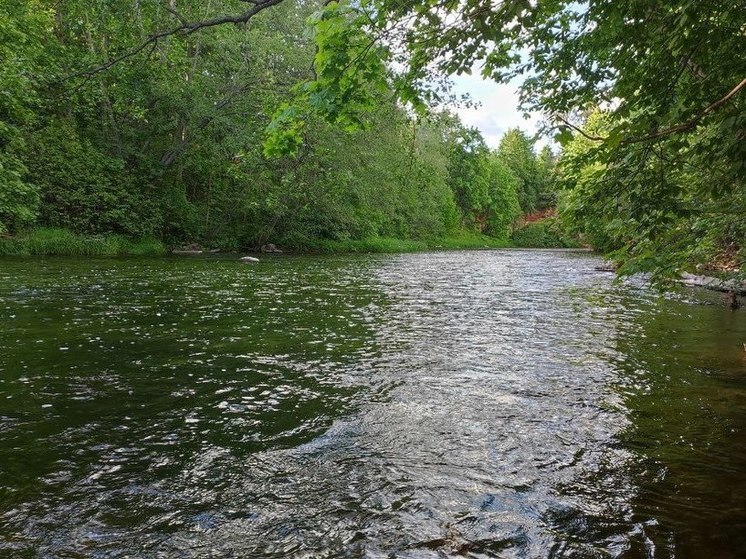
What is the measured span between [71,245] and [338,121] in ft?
91.2

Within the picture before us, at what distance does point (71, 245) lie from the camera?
29.0m

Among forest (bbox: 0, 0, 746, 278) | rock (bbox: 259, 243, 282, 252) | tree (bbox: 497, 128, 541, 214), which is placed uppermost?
tree (bbox: 497, 128, 541, 214)

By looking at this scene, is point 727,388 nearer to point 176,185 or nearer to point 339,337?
point 339,337

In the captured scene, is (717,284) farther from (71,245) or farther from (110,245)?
(71,245)

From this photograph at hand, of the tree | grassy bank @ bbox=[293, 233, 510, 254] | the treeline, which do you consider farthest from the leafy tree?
the tree

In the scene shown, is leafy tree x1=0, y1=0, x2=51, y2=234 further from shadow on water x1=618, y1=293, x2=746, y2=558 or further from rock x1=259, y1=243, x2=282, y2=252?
shadow on water x1=618, y1=293, x2=746, y2=558

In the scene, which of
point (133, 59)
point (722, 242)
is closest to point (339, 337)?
point (722, 242)

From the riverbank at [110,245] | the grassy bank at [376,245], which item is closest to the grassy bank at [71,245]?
the riverbank at [110,245]

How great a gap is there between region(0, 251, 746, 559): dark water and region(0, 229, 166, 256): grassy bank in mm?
17631

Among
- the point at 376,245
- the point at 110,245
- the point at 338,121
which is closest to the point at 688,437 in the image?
the point at 338,121

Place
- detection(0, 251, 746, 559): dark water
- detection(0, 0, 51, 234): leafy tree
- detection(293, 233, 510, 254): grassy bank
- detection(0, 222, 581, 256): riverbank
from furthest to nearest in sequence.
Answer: detection(293, 233, 510, 254): grassy bank, detection(0, 222, 581, 256): riverbank, detection(0, 0, 51, 234): leafy tree, detection(0, 251, 746, 559): dark water

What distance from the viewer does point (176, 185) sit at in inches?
1513

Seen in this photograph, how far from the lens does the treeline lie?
80.5ft

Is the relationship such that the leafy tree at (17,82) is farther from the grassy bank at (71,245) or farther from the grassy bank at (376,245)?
the grassy bank at (376,245)
